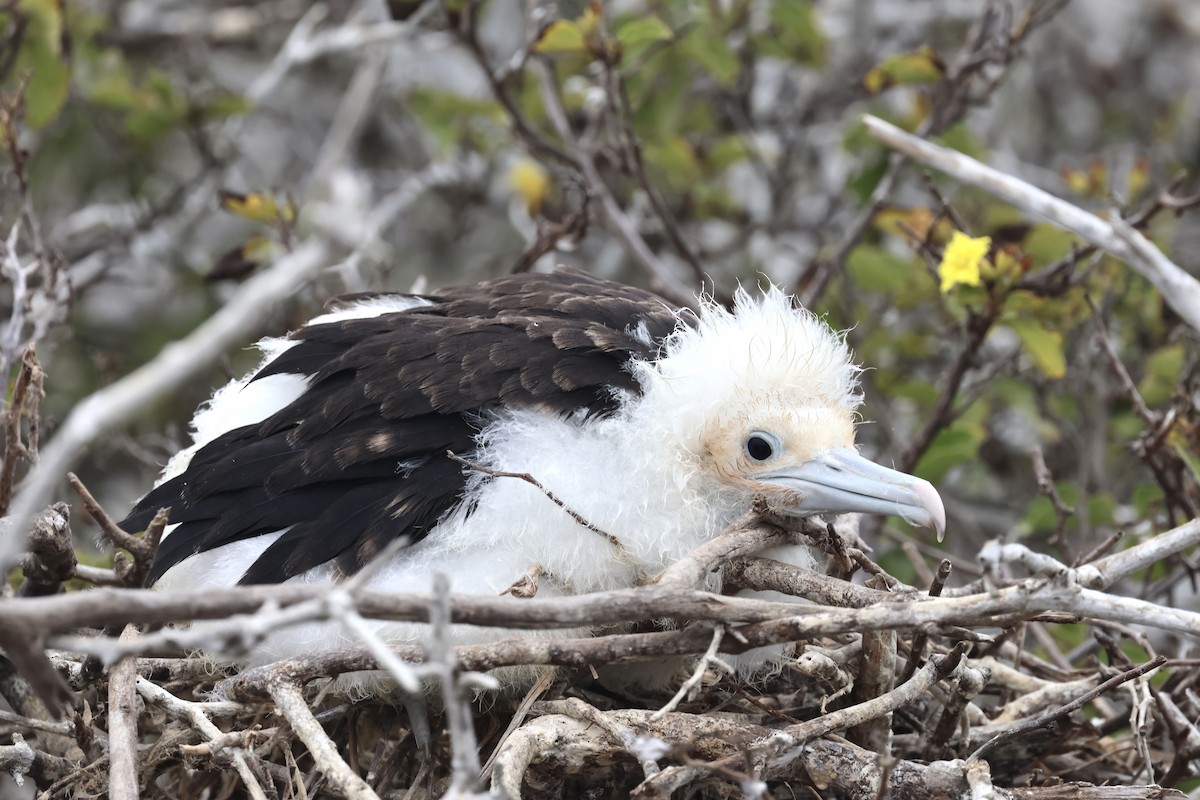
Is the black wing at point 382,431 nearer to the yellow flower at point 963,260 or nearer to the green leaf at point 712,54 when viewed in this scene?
the yellow flower at point 963,260

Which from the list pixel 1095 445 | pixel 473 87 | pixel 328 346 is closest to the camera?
pixel 328 346

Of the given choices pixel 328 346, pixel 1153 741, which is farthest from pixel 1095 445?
pixel 328 346

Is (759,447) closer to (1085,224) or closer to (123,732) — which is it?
(1085,224)

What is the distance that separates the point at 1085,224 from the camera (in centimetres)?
163

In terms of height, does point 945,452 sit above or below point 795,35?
below

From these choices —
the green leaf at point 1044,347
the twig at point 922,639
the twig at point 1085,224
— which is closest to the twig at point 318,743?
the twig at point 922,639

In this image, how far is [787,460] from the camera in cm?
185

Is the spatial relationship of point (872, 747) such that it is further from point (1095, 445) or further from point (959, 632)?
point (1095, 445)

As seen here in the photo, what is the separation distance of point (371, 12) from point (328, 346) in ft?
8.01

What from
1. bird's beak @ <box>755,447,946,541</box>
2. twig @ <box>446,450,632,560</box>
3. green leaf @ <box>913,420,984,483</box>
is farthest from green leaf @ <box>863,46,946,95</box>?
twig @ <box>446,450,632,560</box>

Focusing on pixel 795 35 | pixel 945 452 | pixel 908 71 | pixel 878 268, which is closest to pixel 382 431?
pixel 945 452

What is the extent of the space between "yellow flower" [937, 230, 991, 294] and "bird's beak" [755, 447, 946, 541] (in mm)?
548

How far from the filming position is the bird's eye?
1856 millimetres

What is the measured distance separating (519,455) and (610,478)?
0.14 metres
